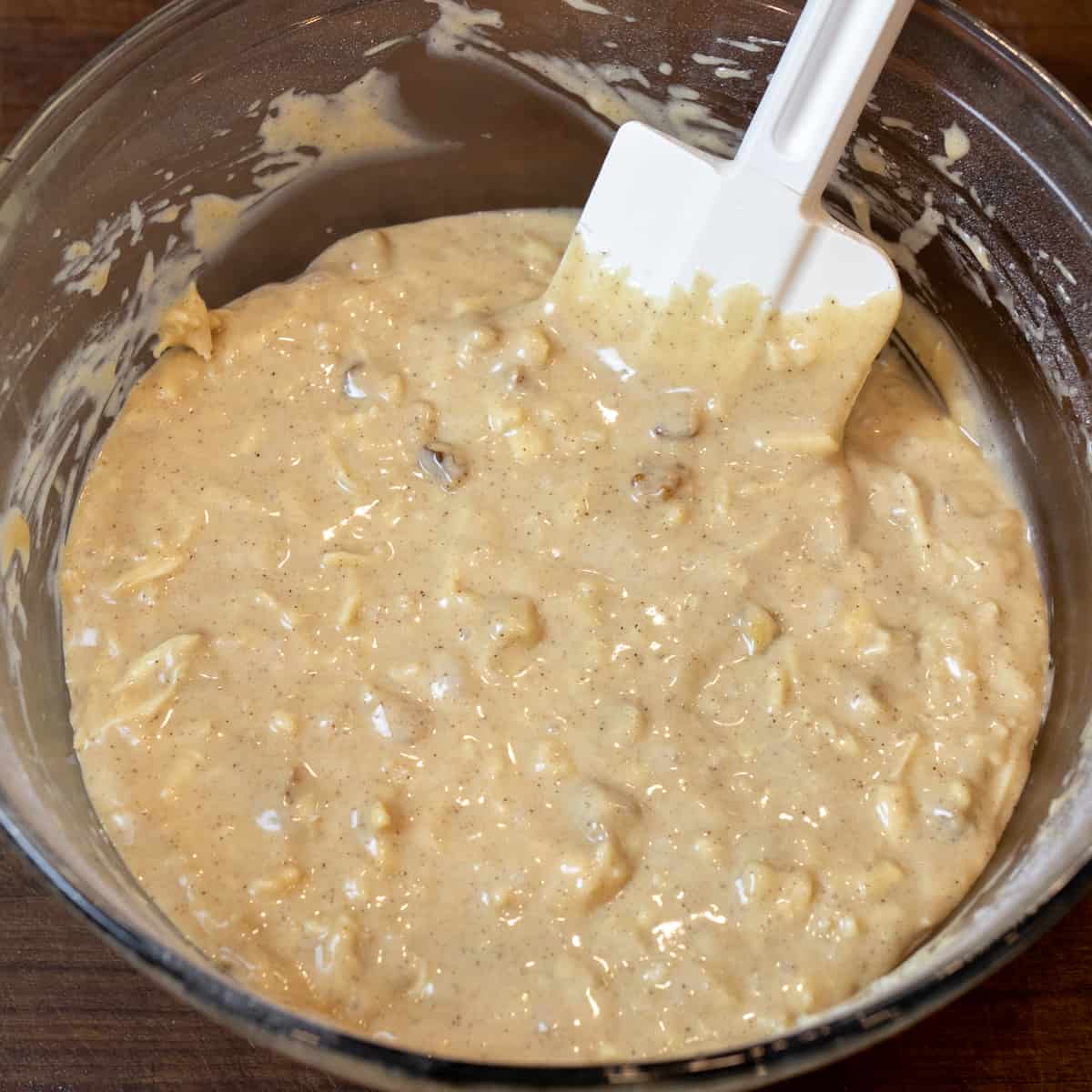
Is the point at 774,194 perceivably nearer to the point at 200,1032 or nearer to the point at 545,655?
the point at 545,655

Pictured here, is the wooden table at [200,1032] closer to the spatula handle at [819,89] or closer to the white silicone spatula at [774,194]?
the white silicone spatula at [774,194]

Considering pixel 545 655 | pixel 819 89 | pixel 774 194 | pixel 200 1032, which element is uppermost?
pixel 819 89

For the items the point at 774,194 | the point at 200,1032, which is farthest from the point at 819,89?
the point at 200,1032

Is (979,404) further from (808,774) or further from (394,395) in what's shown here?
(394,395)

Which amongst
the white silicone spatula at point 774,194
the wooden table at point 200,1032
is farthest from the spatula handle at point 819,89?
the wooden table at point 200,1032

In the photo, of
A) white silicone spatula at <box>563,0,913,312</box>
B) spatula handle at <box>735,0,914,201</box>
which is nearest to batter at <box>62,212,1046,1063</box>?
white silicone spatula at <box>563,0,913,312</box>

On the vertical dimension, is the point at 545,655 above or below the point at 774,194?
below

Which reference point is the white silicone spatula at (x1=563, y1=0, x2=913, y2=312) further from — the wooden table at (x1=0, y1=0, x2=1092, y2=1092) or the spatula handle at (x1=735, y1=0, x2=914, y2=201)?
the wooden table at (x1=0, y1=0, x2=1092, y2=1092)
